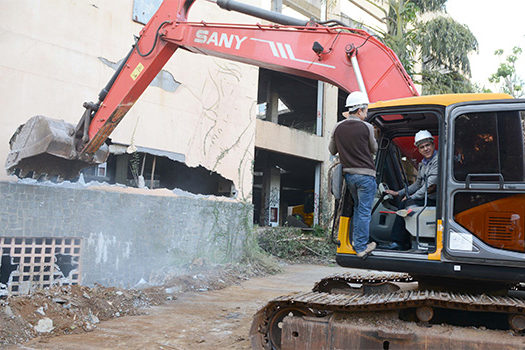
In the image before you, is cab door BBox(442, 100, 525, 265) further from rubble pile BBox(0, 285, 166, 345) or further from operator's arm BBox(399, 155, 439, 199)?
rubble pile BBox(0, 285, 166, 345)

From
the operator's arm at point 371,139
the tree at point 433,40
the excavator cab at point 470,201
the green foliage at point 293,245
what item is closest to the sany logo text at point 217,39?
the operator's arm at point 371,139

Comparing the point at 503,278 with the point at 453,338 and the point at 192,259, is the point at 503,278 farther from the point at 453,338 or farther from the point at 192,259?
the point at 192,259

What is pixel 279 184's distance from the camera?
19766 mm

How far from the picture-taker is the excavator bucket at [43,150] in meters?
6.33

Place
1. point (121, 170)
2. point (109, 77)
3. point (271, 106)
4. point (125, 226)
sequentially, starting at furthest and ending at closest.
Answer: point (271, 106), point (121, 170), point (109, 77), point (125, 226)

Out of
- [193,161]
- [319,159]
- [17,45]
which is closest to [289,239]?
[319,159]

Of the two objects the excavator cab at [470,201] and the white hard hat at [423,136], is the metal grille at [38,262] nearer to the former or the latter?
the excavator cab at [470,201]

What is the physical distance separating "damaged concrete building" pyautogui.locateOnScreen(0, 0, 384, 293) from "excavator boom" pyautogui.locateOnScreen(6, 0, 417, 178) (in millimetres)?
630

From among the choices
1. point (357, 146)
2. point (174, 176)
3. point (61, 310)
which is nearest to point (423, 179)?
point (357, 146)

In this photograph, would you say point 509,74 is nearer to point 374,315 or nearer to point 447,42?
point 447,42

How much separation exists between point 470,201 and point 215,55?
3.90 meters

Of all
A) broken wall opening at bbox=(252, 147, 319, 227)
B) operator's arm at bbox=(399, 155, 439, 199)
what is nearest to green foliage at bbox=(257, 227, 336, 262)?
broken wall opening at bbox=(252, 147, 319, 227)

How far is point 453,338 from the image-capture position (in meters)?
3.79

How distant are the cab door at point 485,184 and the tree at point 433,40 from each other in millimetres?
13333
